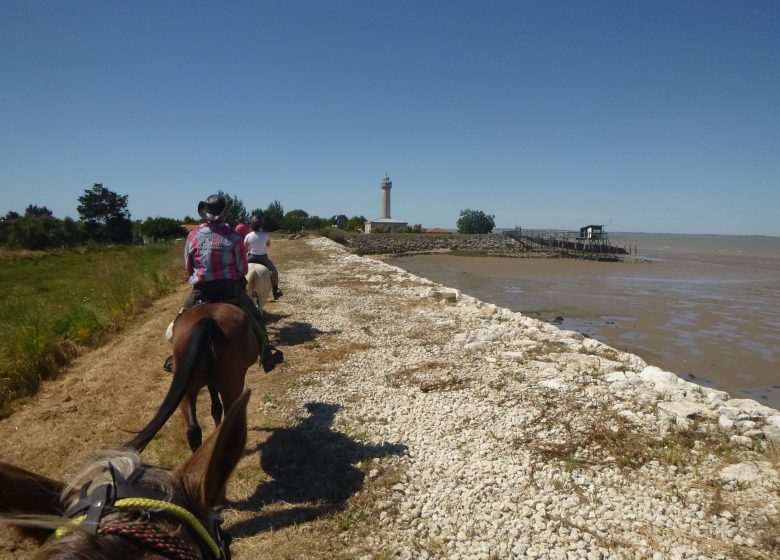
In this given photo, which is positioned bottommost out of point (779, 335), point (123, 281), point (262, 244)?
point (779, 335)

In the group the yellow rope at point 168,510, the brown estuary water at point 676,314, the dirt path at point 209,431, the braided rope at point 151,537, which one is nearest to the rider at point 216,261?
the dirt path at point 209,431

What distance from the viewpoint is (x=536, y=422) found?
4648 mm

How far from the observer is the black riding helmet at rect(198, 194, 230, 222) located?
4.72m

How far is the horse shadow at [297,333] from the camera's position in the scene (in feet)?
26.5

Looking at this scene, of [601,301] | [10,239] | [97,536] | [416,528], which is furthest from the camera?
[10,239]

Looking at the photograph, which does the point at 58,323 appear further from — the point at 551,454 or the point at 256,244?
the point at 551,454

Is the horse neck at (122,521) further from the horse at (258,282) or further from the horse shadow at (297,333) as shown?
the horse at (258,282)

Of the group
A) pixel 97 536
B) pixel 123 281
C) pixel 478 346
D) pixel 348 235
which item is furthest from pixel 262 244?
pixel 348 235

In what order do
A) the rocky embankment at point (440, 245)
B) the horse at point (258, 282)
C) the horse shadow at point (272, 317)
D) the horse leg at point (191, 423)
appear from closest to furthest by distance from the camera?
1. the horse leg at point (191, 423)
2. the horse at point (258, 282)
3. the horse shadow at point (272, 317)
4. the rocky embankment at point (440, 245)

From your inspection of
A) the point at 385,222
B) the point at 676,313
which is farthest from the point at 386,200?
the point at 676,313

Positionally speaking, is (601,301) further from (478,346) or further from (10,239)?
(10,239)

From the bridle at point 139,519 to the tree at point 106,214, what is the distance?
63531 mm

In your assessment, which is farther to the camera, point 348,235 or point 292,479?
point 348,235

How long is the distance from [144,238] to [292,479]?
62.5m
